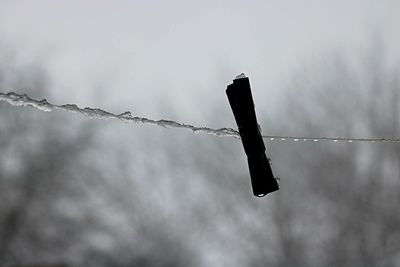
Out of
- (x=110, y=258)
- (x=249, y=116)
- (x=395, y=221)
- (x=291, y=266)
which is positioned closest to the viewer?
(x=249, y=116)

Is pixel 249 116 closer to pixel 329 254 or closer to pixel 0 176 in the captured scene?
pixel 329 254

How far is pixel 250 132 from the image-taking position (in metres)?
3.40

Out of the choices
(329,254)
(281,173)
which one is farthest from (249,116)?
(329,254)

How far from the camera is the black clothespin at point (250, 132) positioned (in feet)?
10.6

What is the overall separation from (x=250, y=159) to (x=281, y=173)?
13609mm

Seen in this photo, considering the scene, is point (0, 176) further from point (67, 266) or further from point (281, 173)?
point (281, 173)

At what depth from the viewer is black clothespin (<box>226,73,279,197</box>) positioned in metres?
3.24

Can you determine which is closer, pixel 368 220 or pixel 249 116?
pixel 249 116

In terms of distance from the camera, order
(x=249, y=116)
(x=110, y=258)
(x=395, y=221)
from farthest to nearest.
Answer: (x=110, y=258)
(x=395, y=221)
(x=249, y=116)

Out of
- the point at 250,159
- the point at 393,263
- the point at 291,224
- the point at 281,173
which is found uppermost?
the point at 281,173

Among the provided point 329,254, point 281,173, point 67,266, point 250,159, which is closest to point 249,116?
point 250,159

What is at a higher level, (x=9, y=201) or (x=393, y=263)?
(x=9, y=201)

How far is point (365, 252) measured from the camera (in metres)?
16.6

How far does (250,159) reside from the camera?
3.49 meters
